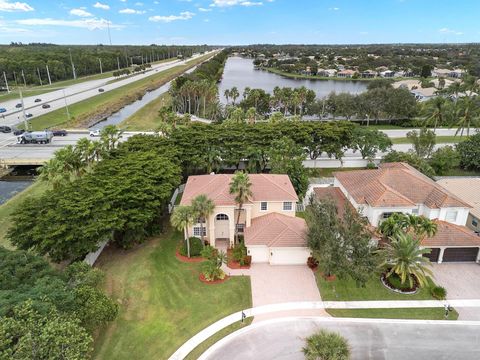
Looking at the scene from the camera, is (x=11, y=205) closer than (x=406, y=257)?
No

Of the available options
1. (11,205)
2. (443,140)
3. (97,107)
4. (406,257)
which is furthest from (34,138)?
(443,140)

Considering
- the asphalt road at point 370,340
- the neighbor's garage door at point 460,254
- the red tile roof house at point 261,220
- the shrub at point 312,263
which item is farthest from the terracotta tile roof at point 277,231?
the neighbor's garage door at point 460,254

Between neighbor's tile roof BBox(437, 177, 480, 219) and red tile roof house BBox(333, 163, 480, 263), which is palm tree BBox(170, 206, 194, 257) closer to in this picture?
red tile roof house BBox(333, 163, 480, 263)

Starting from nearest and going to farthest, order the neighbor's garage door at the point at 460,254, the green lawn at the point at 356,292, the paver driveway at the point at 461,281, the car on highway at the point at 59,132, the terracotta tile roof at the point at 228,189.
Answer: the paver driveway at the point at 461,281, the green lawn at the point at 356,292, the neighbor's garage door at the point at 460,254, the terracotta tile roof at the point at 228,189, the car on highway at the point at 59,132

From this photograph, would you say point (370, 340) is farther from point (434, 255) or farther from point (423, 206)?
point (423, 206)

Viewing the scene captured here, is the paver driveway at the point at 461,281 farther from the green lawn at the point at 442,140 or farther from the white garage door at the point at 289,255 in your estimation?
the green lawn at the point at 442,140

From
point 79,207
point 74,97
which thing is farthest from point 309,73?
point 79,207
